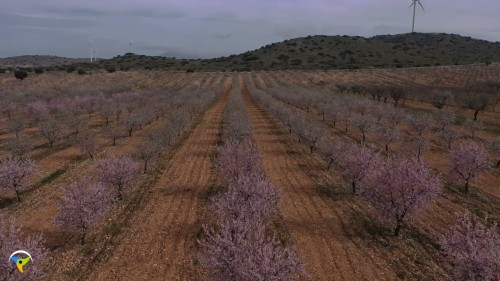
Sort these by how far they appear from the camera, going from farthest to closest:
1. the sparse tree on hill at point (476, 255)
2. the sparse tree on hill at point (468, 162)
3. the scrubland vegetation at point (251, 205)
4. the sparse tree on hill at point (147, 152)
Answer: the sparse tree on hill at point (147, 152)
the sparse tree on hill at point (468, 162)
the scrubland vegetation at point (251, 205)
the sparse tree on hill at point (476, 255)

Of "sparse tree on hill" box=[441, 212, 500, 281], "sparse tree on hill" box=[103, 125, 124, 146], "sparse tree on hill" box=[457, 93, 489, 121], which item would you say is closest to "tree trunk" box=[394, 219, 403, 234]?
"sparse tree on hill" box=[441, 212, 500, 281]

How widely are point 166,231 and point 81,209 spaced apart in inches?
234

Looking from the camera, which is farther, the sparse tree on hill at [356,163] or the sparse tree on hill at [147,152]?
the sparse tree on hill at [147,152]

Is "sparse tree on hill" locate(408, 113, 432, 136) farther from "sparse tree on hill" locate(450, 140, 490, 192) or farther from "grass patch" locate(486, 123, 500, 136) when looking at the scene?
"sparse tree on hill" locate(450, 140, 490, 192)

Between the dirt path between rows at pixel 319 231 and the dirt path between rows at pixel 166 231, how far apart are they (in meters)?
7.11

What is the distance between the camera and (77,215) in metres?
25.7

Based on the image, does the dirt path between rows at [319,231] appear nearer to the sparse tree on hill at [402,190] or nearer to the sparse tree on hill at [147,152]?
the sparse tree on hill at [402,190]

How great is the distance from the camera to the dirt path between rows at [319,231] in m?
23.4

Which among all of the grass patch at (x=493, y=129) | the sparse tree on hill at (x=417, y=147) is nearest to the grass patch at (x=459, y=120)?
the grass patch at (x=493, y=129)

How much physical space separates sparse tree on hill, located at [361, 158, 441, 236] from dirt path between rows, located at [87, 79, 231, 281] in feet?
43.8

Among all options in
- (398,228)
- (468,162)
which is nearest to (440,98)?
(468,162)

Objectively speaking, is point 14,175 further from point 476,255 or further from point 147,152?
point 476,255

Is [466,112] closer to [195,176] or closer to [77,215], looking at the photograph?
[195,176]

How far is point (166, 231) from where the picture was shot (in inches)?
1116
